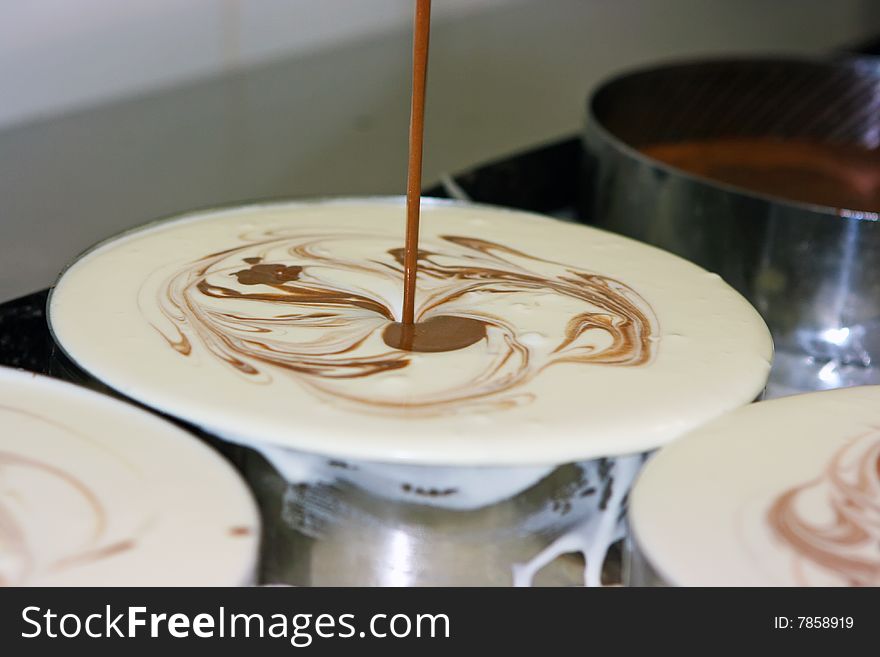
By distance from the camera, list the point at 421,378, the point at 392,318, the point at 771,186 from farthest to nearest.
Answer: the point at 771,186 → the point at 392,318 → the point at 421,378

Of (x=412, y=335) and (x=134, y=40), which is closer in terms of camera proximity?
(x=412, y=335)

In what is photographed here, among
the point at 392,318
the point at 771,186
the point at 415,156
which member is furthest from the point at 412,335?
the point at 771,186

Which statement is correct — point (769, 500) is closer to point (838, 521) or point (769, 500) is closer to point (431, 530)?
point (838, 521)

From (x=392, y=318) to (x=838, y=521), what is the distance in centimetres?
48

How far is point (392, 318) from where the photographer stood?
1172 millimetres

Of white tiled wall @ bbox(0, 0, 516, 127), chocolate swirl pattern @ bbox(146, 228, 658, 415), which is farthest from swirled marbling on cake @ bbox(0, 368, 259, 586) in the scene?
white tiled wall @ bbox(0, 0, 516, 127)

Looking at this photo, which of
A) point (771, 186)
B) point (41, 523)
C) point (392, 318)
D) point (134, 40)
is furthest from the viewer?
A: point (134, 40)

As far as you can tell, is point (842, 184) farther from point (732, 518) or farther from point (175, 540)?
point (175, 540)

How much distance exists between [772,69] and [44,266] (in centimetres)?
140

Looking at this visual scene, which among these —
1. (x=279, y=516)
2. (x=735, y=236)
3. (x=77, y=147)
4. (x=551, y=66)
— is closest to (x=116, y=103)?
(x=77, y=147)

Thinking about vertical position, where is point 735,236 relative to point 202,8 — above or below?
below

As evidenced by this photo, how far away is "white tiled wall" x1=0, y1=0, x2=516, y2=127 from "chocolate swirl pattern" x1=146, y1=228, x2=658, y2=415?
2.80 feet

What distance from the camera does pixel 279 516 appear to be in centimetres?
94

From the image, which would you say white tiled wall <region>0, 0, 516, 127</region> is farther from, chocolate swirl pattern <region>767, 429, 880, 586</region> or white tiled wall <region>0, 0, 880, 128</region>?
chocolate swirl pattern <region>767, 429, 880, 586</region>
